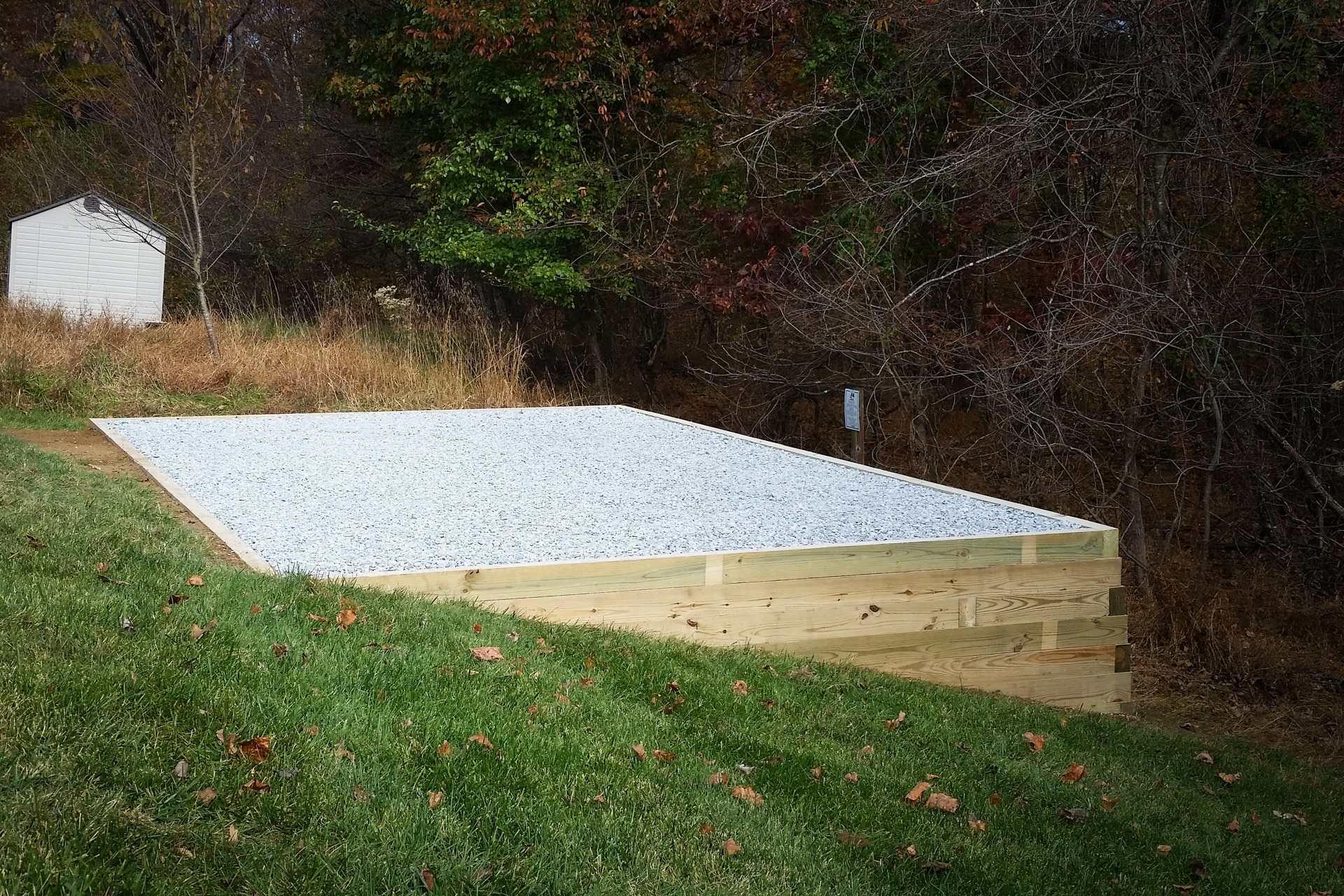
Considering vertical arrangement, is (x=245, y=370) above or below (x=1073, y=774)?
above

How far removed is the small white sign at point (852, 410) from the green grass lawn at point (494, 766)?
11.1ft

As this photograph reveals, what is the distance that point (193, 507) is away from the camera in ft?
18.9

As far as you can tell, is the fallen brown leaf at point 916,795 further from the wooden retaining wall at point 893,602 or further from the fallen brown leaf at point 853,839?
the wooden retaining wall at point 893,602

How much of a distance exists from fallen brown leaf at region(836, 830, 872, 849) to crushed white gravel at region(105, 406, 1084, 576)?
87.4 inches

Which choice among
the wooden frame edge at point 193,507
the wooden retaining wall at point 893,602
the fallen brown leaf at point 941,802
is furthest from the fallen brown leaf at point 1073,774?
the wooden frame edge at point 193,507

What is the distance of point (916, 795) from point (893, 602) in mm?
1905

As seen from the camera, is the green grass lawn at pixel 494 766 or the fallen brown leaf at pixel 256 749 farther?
the fallen brown leaf at pixel 256 749

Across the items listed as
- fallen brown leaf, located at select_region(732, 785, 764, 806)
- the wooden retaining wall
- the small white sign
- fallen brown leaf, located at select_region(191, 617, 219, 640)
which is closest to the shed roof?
the small white sign

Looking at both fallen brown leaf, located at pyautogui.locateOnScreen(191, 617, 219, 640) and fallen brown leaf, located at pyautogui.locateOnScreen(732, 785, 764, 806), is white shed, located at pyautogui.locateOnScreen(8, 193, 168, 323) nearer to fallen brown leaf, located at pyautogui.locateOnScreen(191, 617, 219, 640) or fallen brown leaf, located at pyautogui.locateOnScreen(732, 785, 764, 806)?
fallen brown leaf, located at pyautogui.locateOnScreen(191, 617, 219, 640)

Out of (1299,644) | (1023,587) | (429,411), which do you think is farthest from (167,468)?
(1299,644)

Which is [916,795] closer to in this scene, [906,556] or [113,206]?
[906,556]

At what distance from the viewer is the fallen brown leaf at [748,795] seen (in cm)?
313

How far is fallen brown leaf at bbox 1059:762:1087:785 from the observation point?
407 centimetres

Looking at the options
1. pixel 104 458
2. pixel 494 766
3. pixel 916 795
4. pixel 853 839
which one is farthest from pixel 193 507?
pixel 853 839
